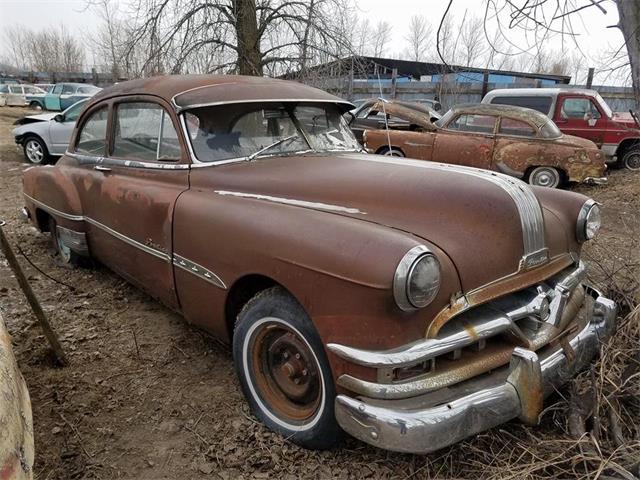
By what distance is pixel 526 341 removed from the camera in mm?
2211

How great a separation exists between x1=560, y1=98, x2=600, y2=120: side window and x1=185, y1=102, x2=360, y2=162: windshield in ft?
27.7

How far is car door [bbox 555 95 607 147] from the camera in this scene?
10.1m

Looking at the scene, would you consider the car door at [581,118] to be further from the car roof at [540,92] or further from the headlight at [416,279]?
the headlight at [416,279]

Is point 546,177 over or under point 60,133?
under

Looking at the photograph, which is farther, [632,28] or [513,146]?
[513,146]

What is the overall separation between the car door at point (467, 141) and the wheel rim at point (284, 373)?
22.3 feet

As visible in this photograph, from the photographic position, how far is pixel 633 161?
1038 cm

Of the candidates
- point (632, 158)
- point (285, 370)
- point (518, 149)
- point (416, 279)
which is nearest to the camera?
point (416, 279)

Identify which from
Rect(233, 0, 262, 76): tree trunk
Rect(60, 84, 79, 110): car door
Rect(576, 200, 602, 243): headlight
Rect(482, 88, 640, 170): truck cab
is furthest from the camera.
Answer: Rect(60, 84, 79, 110): car door

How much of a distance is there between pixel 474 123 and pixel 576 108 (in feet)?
9.98

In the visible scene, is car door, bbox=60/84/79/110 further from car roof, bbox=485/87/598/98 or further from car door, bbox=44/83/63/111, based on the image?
car roof, bbox=485/87/598/98

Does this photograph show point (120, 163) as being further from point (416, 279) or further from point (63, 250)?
point (416, 279)

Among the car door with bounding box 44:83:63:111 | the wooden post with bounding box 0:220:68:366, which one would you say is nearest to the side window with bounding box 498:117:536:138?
the wooden post with bounding box 0:220:68:366

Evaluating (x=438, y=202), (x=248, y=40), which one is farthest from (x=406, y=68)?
(x=438, y=202)
